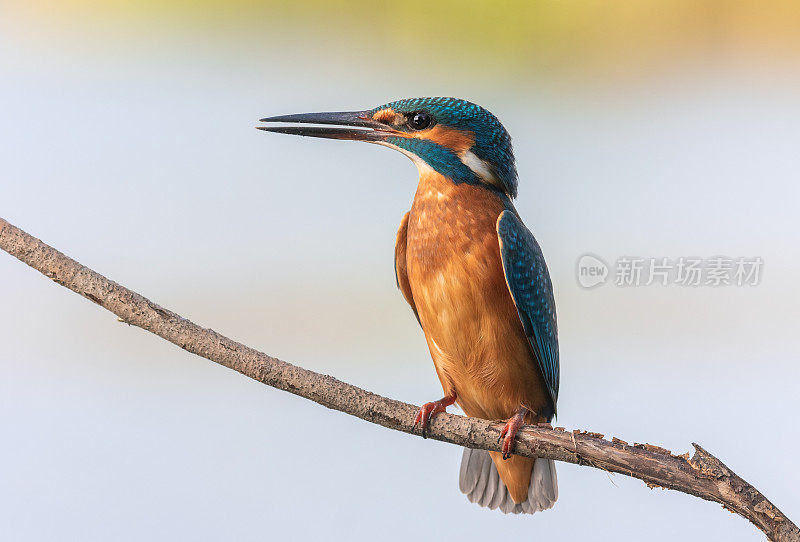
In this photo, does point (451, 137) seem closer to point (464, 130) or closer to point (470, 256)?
point (464, 130)

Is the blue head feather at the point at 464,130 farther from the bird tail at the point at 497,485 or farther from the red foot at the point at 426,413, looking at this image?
the bird tail at the point at 497,485

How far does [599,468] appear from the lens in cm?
115

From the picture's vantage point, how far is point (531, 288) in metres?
1.35

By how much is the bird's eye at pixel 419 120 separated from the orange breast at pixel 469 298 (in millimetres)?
92

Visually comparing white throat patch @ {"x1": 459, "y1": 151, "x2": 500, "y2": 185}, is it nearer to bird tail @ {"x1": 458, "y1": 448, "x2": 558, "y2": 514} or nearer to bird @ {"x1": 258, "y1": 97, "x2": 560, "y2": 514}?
bird @ {"x1": 258, "y1": 97, "x2": 560, "y2": 514}

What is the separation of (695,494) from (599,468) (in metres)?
0.14

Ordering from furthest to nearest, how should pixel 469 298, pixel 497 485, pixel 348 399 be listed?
pixel 497 485 → pixel 469 298 → pixel 348 399

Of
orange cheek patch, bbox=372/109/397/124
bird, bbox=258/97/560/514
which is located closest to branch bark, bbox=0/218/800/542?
bird, bbox=258/97/560/514

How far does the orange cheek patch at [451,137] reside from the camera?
1.37m

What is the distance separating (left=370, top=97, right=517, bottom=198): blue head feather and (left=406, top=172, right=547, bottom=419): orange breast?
28 mm

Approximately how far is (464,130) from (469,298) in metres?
0.30

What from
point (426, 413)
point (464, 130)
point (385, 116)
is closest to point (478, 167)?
point (464, 130)

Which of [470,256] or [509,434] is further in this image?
[470,256]

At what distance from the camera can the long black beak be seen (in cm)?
136
